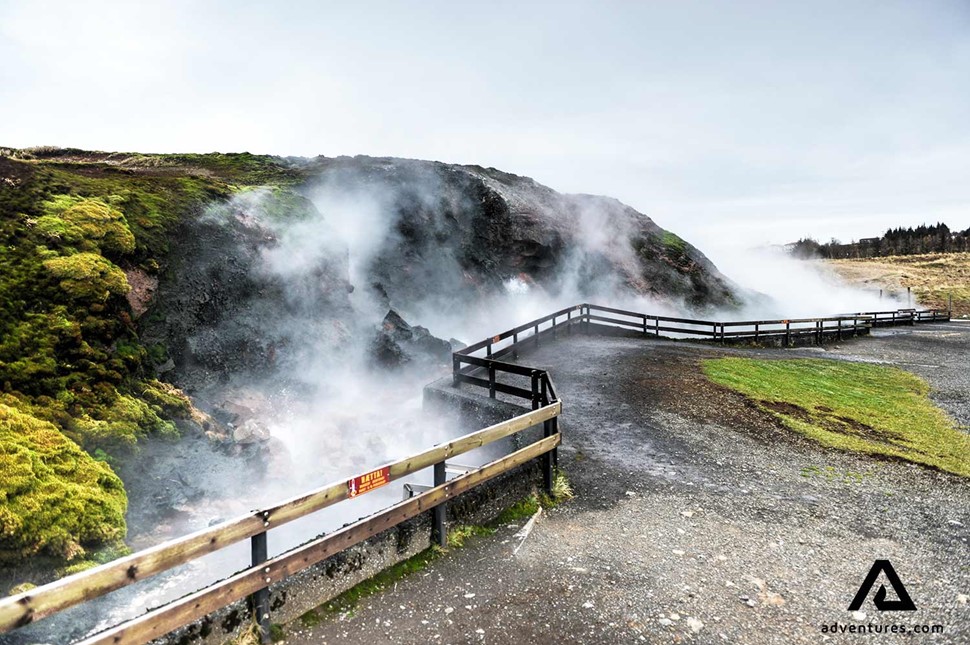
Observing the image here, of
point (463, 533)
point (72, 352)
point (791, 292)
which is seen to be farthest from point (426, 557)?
point (791, 292)

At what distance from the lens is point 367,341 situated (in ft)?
57.9

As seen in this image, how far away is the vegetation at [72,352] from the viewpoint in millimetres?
6840

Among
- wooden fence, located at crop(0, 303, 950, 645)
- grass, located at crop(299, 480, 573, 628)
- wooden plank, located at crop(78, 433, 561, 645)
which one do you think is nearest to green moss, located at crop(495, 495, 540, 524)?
grass, located at crop(299, 480, 573, 628)

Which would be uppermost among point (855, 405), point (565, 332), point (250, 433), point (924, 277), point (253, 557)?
point (924, 277)

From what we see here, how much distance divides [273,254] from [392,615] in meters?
14.1

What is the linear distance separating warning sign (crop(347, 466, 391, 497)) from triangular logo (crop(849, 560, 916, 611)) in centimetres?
472

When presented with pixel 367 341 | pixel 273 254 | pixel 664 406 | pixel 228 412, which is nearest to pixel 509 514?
pixel 664 406

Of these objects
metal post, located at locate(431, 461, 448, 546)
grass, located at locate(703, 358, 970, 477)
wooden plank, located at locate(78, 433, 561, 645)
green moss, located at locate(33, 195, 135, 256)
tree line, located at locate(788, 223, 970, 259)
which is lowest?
grass, located at locate(703, 358, 970, 477)

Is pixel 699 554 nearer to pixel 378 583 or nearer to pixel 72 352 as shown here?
pixel 378 583

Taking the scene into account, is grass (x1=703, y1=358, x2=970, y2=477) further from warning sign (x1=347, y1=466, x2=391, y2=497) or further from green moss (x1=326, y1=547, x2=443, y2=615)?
warning sign (x1=347, y1=466, x2=391, y2=497)

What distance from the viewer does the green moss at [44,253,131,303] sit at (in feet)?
34.8

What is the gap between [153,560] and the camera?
12.6 feet

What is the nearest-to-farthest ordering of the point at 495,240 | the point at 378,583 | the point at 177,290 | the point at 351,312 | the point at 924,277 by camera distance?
the point at 378,583, the point at 177,290, the point at 351,312, the point at 495,240, the point at 924,277

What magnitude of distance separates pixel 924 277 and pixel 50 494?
4012 inches
